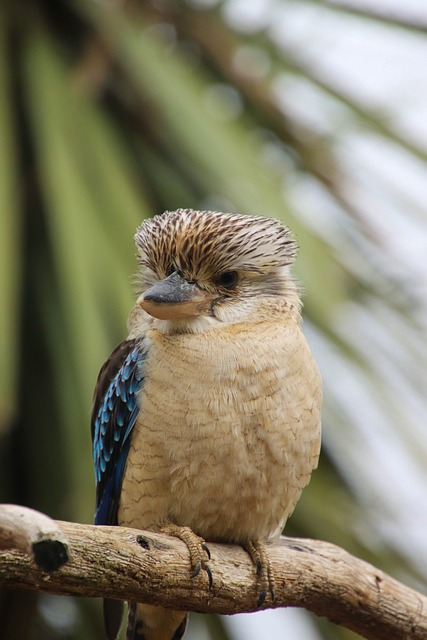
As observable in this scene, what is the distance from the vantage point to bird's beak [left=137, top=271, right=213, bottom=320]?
3357 millimetres

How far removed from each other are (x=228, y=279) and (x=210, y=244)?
0.49 feet

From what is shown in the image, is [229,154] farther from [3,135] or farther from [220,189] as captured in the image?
[3,135]

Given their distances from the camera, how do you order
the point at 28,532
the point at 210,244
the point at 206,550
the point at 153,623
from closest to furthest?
1. the point at 28,532
2. the point at 206,550
3. the point at 210,244
4. the point at 153,623

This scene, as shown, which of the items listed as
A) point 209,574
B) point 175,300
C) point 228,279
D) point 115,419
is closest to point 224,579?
point 209,574

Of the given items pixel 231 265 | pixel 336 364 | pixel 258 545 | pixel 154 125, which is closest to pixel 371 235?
pixel 336 364

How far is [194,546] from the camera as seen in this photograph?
3.16m

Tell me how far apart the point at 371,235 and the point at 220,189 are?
Result: 0.77m

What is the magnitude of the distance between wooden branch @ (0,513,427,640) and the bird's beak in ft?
2.38

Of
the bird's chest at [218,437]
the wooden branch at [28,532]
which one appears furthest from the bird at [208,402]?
the wooden branch at [28,532]

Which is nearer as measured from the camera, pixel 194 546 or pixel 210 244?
pixel 194 546

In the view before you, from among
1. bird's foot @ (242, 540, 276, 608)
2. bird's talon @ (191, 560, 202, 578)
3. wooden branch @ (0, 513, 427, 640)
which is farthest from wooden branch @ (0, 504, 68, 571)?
bird's foot @ (242, 540, 276, 608)

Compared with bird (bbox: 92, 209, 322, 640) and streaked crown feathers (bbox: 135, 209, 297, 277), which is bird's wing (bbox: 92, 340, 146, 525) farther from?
streaked crown feathers (bbox: 135, 209, 297, 277)

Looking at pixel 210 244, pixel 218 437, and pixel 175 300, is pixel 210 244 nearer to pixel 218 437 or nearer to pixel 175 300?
pixel 175 300

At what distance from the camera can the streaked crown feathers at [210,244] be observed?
3.50 m
